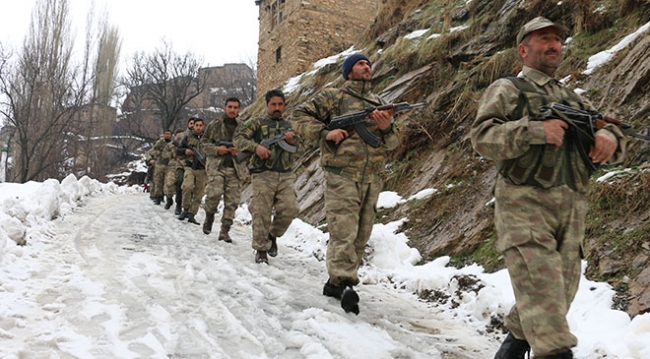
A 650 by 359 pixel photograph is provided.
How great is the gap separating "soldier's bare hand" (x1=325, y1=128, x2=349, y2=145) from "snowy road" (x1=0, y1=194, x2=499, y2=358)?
1.36 metres

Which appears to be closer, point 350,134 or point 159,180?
point 350,134

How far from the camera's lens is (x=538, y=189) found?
7.54 feet

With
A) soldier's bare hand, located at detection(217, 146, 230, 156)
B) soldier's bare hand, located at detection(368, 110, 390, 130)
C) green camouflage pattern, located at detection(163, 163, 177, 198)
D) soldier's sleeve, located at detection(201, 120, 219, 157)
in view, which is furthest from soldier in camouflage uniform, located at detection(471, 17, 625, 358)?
green camouflage pattern, located at detection(163, 163, 177, 198)

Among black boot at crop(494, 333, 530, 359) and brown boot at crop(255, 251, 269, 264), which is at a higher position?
brown boot at crop(255, 251, 269, 264)

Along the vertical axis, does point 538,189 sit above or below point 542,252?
above

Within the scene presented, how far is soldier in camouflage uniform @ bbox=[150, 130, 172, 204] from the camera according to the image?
41.9 feet

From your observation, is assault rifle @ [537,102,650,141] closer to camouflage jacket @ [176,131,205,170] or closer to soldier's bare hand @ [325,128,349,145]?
soldier's bare hand @ [325,128,349,145]

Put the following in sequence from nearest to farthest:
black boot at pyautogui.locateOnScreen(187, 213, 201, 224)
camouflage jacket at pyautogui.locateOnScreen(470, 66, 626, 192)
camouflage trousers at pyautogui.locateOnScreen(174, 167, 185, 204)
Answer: camouflage jacket at pyautogui.locateOnScreen(470, 66, 626, 192) < black boot at pyautogui.locateOnScreen(187, 213, 201, 224) < camouflage trousers at pyautogui.locateOnScreen(174, 167, 185, 204)

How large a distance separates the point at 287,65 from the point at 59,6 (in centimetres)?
1351

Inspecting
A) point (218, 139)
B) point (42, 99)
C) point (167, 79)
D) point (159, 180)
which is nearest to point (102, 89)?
point (167, 79)

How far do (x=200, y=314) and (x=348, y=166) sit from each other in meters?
1.65

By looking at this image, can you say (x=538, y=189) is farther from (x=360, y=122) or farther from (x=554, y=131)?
(x=360, y=122)

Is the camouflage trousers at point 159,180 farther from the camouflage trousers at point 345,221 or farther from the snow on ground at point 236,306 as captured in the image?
the camouflage trousers at point 345,221

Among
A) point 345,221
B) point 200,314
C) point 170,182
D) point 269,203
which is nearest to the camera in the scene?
point 200,314
